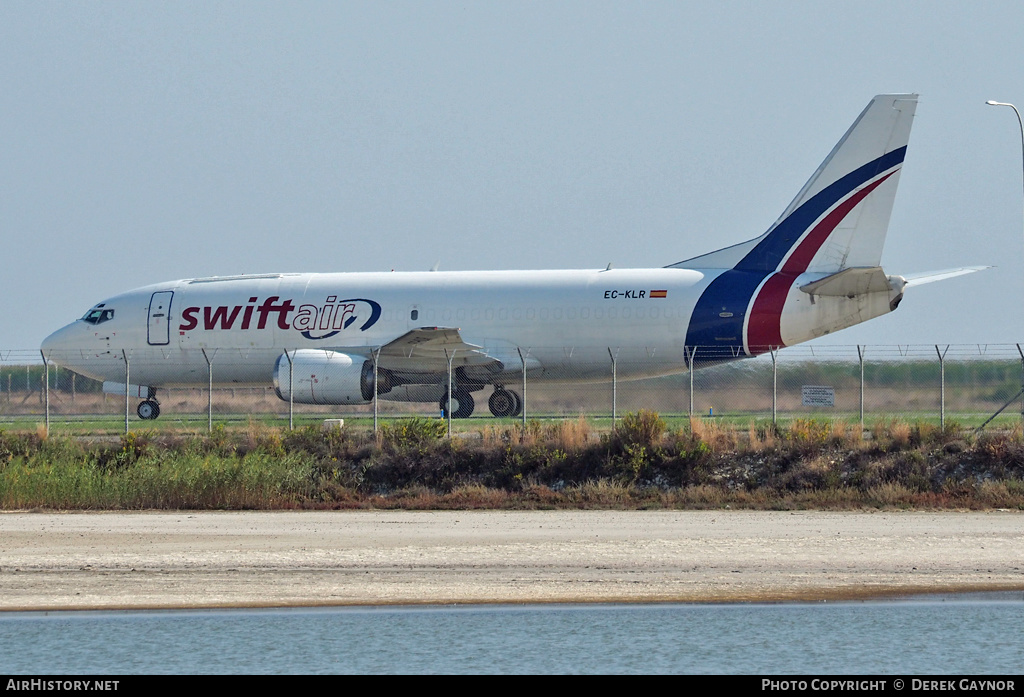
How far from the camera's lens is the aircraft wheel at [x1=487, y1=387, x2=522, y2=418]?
34.7 metres

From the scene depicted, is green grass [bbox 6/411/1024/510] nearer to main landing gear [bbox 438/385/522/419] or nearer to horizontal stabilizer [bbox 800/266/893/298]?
horizontal stabilizer [bbox 800/266/893/298]

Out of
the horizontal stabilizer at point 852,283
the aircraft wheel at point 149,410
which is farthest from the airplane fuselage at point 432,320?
the aircraft wheel at point 149,410

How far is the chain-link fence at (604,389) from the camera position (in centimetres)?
2822

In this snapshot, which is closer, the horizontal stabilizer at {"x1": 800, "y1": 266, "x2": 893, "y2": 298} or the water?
the water

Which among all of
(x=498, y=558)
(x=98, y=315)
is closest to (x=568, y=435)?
(x=498, y=558)

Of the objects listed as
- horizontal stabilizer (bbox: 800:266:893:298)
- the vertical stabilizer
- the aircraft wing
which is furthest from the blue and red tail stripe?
the aircraft wing

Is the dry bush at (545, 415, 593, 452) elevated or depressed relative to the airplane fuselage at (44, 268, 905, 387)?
depressed

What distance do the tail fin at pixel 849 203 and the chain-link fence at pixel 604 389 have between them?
3.19 metres

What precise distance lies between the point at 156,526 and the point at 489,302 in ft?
52.6

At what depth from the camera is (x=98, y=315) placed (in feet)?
121

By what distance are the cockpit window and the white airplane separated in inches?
1.5

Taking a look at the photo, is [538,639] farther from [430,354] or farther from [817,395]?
[430,354]

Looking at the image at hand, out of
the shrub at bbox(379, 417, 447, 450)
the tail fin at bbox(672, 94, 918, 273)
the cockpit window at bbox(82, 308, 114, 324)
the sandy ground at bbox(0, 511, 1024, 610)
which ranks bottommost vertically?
the sandy ground at bbox(0, 511, 1024, 610)

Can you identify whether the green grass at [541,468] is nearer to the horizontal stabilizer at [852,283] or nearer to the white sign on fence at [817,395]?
the white sign on fence at [817,395]
